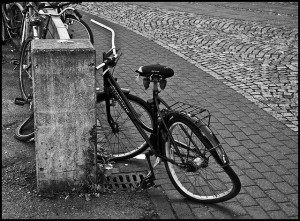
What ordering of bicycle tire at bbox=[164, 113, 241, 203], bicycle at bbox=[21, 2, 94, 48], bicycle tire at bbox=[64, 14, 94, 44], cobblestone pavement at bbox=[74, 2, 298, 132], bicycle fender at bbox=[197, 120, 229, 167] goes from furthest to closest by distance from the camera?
bicycle tire at bbox=[64, 14, 94, 44] < cobblestone pavement at bbox=[74, 2, 298, 132] < bicycle at bbox=[21, 2, 94, 48] < bicycle tire at bbox=[164, 113, 241, 203] < bicycle fender at bbox=[197, 120, 229, 167]

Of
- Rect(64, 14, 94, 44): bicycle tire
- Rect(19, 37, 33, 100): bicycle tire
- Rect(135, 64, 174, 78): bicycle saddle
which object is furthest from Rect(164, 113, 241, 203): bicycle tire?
Rect(64, 14, 94, 44): bicycle tire

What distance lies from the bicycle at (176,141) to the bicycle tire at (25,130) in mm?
964

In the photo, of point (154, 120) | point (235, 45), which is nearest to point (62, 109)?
point (154, 120)

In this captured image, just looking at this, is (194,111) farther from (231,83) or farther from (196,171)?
(196,171)

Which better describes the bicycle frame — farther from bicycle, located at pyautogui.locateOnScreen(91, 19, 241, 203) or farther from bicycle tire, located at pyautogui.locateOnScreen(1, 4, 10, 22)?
bicycle tire, located at pyautogui.locateOnScreen(1, 4, 10, 22)

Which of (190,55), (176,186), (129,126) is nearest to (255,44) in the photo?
(190,55)

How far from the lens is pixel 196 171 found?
4961 mm

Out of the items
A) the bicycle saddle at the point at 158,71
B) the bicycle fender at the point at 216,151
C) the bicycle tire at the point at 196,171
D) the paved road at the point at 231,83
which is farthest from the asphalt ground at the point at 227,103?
the bicycle saddle at the point at 158,71

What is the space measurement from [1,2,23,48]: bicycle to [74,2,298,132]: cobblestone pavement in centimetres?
295

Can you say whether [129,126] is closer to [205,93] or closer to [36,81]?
[36,81]

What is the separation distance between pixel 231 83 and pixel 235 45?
8.91ft

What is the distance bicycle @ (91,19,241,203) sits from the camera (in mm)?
4660

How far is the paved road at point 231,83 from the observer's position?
5044mm

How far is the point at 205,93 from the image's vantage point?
8.16 metres
